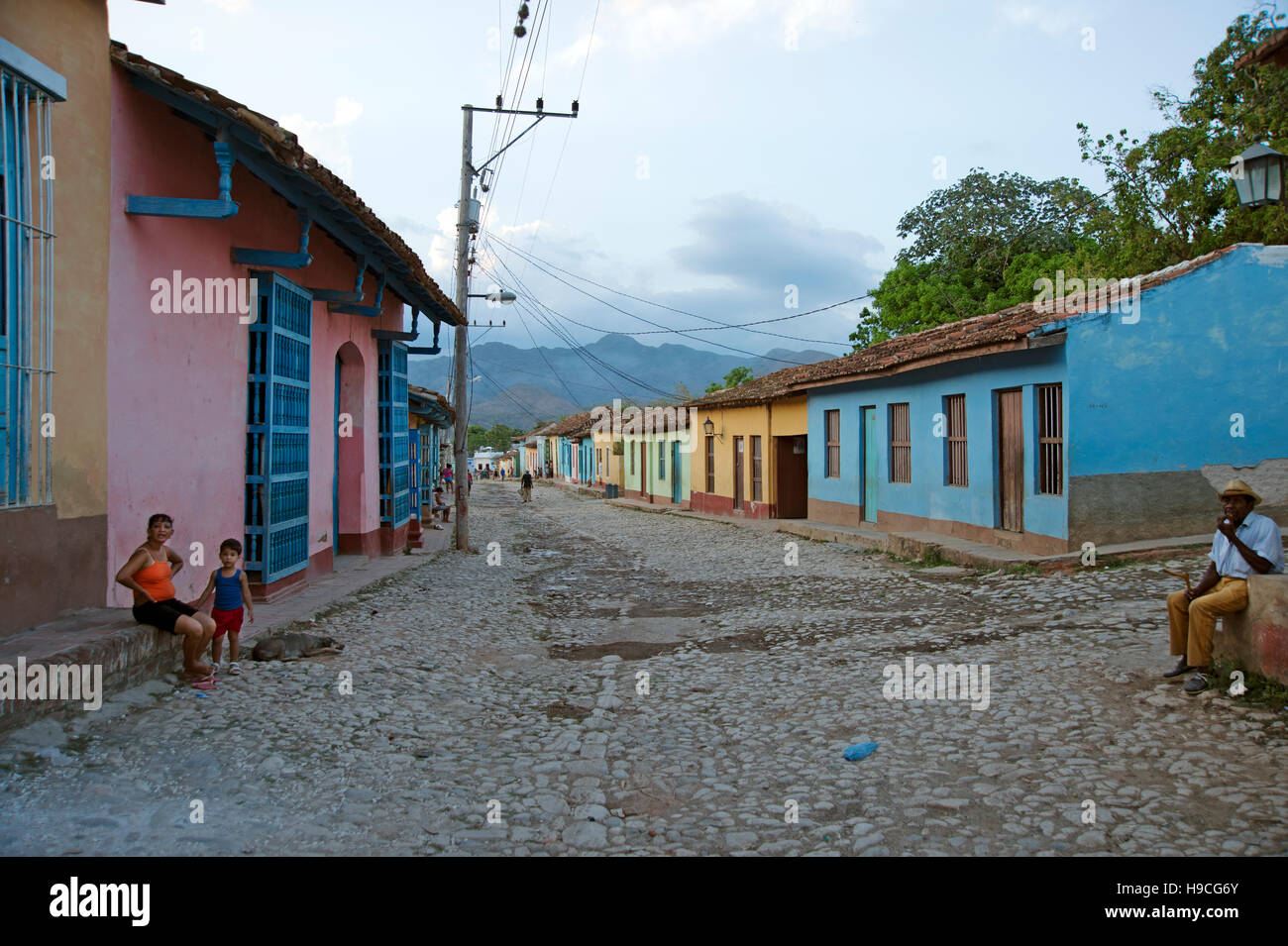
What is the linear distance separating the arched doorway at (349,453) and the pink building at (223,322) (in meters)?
0.75

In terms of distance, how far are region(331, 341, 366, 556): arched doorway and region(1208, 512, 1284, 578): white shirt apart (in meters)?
9.46

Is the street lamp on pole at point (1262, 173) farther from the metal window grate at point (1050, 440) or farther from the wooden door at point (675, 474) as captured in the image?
the wooden door at point (675, 474)

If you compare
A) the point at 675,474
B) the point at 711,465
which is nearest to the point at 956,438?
the point at 711,465

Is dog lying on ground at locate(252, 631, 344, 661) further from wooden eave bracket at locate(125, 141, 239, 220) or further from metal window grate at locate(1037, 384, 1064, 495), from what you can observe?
metal window grate at locate(1037, 384, 1064, 495)

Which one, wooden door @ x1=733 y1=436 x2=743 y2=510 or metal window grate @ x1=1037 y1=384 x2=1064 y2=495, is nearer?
metal window grate @ x1=1037 y1=384 x2=1064 y2=495

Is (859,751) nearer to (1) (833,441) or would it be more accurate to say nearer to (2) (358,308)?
(2) (358,308)

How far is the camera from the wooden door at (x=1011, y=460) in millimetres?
10602

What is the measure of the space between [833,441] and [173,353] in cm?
1264

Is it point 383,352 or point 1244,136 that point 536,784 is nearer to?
point 383,352

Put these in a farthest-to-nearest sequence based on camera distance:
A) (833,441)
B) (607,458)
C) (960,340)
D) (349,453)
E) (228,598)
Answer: (607,458) → (833,441) → (349,453) → (960,340) → (228,598)

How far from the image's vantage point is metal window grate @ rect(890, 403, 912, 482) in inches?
544

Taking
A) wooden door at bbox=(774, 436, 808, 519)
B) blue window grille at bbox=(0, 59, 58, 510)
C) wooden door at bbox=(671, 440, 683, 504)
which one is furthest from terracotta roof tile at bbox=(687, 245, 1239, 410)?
blue window grille at bbox=(0, 59, 58, 510)

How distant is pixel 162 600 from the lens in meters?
5.16

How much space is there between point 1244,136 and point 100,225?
53.0 feet
